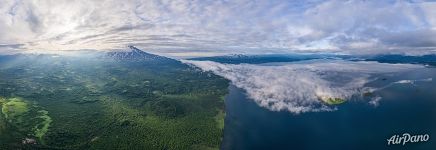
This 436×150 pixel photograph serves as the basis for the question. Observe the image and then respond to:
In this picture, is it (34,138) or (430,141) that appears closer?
(430,141)

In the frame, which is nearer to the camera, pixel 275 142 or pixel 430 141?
pixel 430 141

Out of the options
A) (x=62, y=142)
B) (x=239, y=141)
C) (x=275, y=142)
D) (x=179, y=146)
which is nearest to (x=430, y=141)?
(x=275, y=142)

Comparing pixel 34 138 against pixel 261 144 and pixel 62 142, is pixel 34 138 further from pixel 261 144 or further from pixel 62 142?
pixel 261 144

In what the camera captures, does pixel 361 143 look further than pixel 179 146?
Yes

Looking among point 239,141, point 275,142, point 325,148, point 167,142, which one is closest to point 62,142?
point 167,142

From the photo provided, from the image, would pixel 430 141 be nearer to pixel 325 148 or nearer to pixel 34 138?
pixel 325 148

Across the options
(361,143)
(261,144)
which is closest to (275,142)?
(261,144)

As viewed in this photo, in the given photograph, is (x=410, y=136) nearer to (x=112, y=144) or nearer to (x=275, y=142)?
(x=275, y=142)
